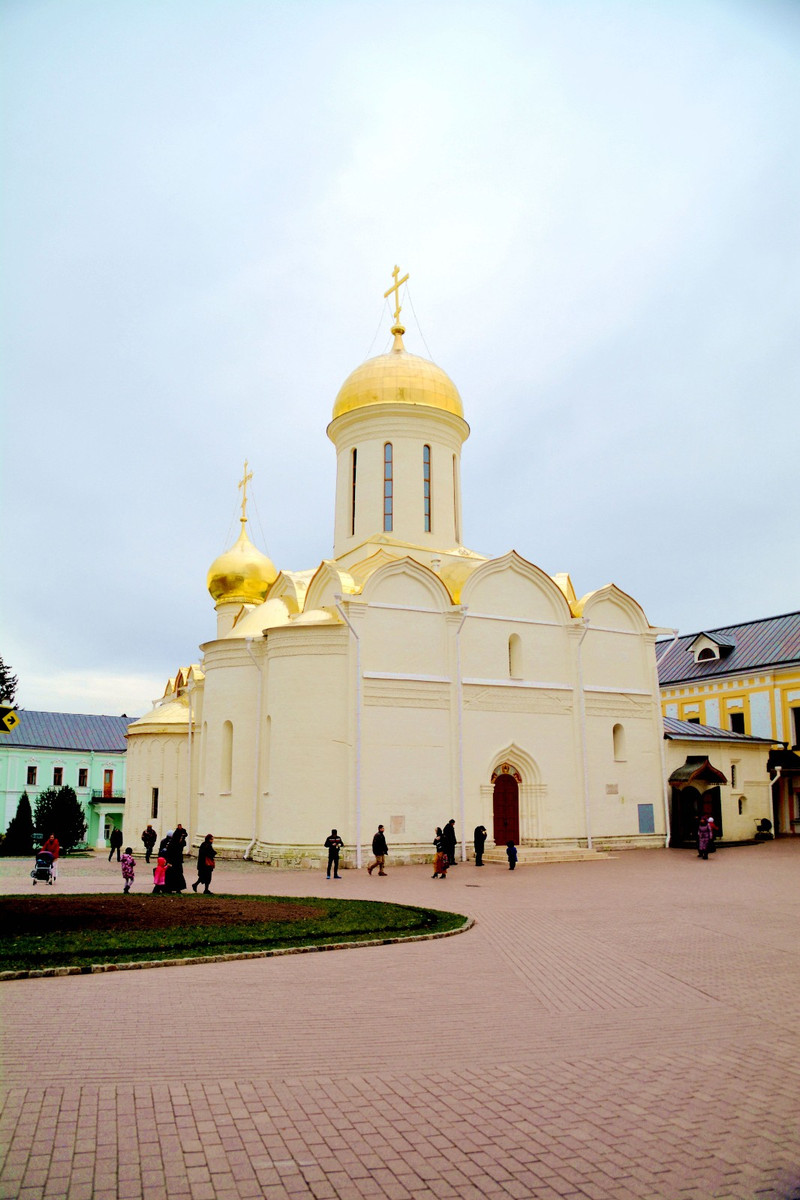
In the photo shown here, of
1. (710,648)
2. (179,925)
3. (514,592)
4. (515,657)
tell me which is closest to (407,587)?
(514,592)

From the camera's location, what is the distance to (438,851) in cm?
1769

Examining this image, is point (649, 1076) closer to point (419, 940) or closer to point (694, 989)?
point (694, 989)

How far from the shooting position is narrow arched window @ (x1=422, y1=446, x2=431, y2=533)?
2572cm

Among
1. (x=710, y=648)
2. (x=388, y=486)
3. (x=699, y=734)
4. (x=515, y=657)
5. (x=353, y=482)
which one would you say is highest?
(x=353, y=482)

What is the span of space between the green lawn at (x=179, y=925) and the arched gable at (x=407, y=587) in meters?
8.98

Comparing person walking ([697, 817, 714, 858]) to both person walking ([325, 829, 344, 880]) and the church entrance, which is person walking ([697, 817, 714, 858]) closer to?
the church entrance

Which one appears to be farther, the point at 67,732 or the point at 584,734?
the point at 67,732

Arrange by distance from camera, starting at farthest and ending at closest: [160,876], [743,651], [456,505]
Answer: [743,651] < [456,505] < [160,876]

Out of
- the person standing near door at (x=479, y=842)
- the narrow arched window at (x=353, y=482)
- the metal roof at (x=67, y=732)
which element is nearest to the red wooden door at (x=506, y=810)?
the person standing near door at (x=479, y=842)

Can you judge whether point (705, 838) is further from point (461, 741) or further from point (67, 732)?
point (67, 732)

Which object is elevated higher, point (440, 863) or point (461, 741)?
point (461, 741)

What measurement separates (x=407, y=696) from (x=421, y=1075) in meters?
15.7

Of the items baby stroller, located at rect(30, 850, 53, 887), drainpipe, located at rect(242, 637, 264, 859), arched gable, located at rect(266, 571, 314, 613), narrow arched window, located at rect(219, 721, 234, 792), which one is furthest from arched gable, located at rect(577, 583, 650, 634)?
baby stroller, located at rect(30, 850, 53, 887)

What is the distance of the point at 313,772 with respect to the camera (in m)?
20.3
